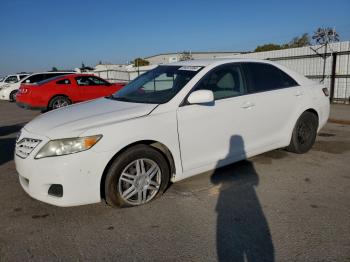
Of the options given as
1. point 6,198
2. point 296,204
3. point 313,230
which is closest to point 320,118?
point 296,204

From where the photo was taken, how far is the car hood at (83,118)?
10.7 feet

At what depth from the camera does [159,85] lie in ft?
14.1

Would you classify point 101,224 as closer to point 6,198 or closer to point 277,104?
point 6,198

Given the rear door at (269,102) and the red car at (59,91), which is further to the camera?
the red car at (59,91)

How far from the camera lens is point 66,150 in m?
3.14

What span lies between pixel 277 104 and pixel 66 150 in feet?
9.89

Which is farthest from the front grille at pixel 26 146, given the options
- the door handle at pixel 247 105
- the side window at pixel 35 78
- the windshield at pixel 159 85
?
the side window at pixel 35 78

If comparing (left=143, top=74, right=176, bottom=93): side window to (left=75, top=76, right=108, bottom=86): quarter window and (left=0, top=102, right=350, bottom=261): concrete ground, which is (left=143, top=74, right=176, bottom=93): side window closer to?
(left=0, top=102, right=350, bottom=261): concrete ground

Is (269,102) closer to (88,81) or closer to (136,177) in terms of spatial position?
(136,177)

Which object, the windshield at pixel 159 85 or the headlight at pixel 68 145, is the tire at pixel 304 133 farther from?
the headlight at pixel 68 145

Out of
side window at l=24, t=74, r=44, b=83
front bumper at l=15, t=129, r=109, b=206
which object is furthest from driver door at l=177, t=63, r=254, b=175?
side window at l=24, t=74, r=44, b=83

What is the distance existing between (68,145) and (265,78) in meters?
2.96

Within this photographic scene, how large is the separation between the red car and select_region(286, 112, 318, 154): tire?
809 centimetres

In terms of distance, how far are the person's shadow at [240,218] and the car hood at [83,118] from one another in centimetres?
133
